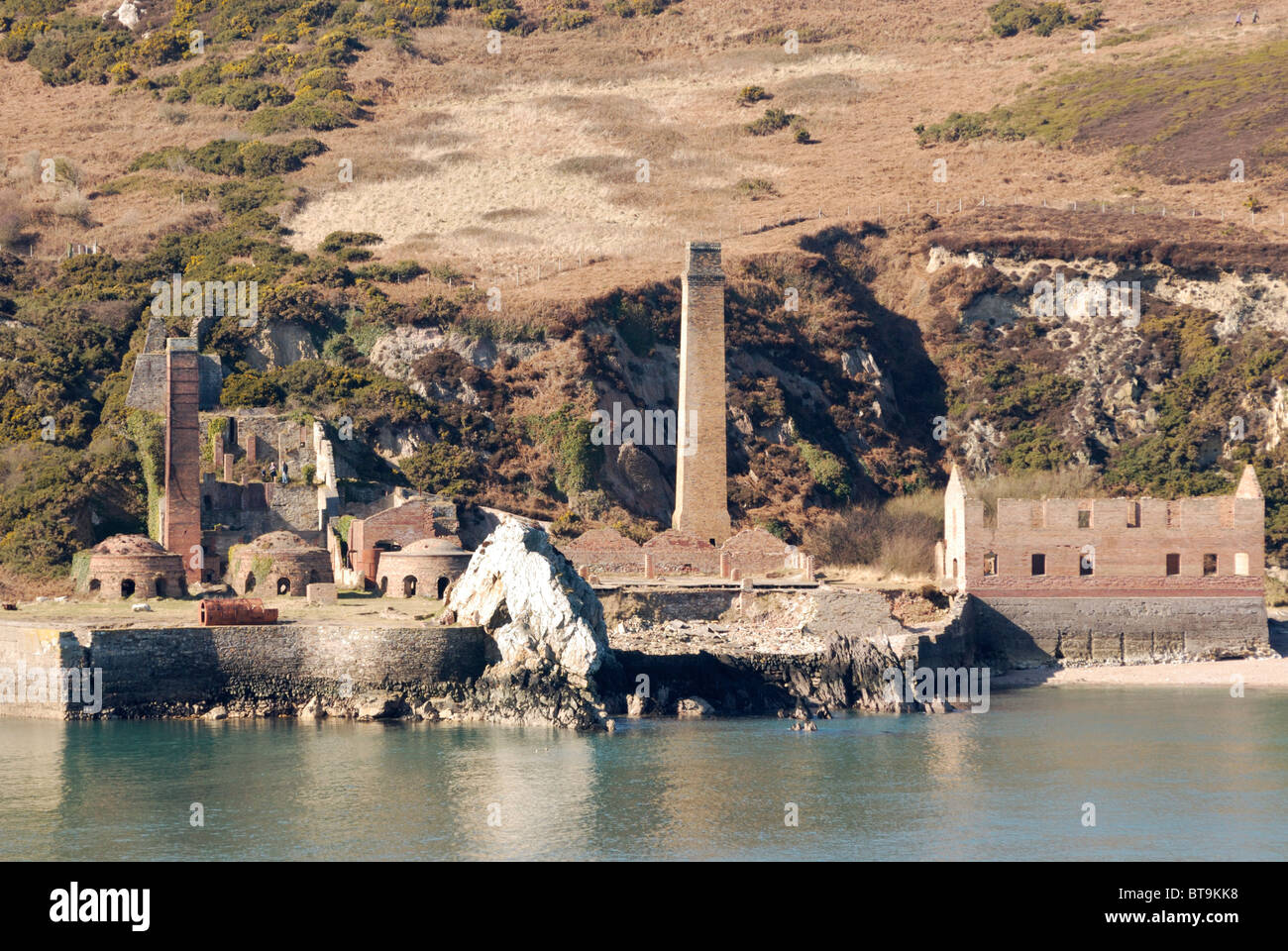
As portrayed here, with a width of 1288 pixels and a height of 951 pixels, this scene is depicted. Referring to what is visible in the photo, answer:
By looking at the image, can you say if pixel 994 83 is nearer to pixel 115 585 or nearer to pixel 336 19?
pixel 336 19

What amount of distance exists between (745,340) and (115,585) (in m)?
36.3

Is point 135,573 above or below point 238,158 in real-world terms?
below

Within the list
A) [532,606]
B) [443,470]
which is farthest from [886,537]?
[532,606]

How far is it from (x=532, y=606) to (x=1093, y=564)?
21.4 metres

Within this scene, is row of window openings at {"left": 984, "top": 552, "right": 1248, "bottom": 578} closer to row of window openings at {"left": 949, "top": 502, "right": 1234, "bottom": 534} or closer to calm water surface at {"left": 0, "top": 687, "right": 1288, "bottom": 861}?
row of window openings at {"left": 949, "top": 502, "right": 1234, "bottom": 534}

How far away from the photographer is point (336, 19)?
12975 centimetres

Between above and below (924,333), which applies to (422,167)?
above

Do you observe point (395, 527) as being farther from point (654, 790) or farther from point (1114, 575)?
point (654, 790)

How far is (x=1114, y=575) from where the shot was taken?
62.9 m

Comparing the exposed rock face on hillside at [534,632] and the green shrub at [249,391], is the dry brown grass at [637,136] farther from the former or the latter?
the exposed rock face on hillside at [534,632]

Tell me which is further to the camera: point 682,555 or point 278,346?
point 278,346

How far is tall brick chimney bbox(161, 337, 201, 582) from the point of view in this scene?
64.1m

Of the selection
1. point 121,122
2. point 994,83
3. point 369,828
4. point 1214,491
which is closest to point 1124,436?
point 1214,491

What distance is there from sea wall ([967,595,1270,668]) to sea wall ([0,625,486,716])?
19.5m
